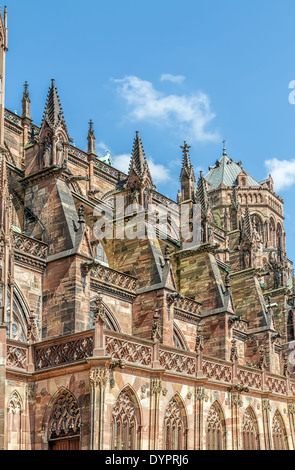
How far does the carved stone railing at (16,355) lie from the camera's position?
20.6 metres

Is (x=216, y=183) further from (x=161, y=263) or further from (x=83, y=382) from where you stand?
(x=83, y=382)

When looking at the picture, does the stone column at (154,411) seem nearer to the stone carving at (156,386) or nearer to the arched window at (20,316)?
the stone carving at (156,386)

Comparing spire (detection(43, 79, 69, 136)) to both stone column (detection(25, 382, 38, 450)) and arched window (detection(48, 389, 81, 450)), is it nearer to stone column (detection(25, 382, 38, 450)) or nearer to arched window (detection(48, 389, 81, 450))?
stone column (detection(25, 382, 38, 450))

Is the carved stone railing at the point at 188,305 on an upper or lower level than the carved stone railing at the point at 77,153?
lower

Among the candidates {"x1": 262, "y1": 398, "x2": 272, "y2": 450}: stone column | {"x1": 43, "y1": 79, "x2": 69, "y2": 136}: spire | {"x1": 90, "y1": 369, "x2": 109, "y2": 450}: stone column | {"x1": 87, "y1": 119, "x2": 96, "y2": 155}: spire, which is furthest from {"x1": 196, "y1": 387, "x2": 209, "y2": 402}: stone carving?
{"x1": 87, "y1": 119, "x2": 96, "y2": 155}: spire

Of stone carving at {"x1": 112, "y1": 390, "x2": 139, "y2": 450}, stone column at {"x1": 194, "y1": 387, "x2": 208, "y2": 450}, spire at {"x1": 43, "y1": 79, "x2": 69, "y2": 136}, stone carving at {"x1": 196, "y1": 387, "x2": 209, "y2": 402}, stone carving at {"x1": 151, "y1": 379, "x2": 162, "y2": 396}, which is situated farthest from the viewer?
spire at {"x1": 43, "y1": 79, "x2": 69, "y2": 136}

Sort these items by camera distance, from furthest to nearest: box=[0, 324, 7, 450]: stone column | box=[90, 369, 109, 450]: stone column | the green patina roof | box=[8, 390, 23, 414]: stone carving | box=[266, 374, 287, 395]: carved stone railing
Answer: the green patina roof, box=[266, 374, 287, 395]: carved stone railing, box=[8, 390, 23, 414]: stone carving, box=[90, 369, 109, 450]: stone column, box=[0, 324, 7, 450]: stone column

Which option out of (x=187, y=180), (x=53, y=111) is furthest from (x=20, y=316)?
(x=187, y=180)

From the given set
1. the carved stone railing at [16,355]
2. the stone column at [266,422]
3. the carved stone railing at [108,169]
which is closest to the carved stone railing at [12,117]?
the carved stone railing at [108,169]

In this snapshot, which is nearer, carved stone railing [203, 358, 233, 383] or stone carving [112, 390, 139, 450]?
stone carving [112, 390, 139, 450]

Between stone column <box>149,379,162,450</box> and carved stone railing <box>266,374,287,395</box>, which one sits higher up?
carved stone railing <box>266,374,287,395</box>

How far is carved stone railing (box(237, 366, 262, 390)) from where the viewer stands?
2762 cm

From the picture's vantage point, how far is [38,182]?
27.5 m

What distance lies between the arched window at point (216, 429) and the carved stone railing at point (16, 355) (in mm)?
7113
